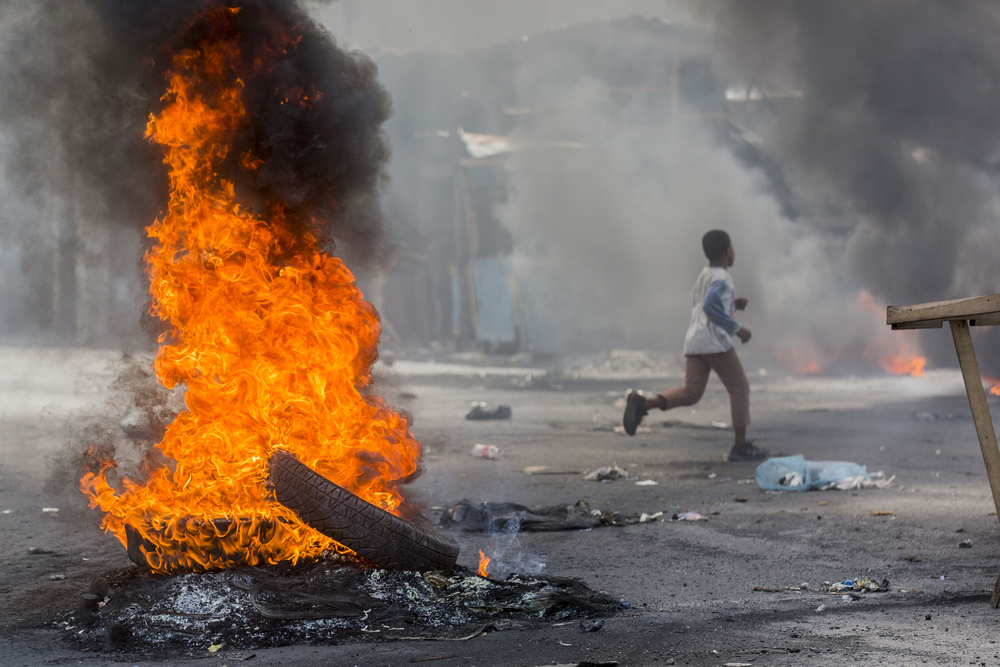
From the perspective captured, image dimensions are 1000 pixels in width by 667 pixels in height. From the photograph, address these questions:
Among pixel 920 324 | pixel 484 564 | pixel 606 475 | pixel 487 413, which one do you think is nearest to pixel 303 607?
pixel 484 564

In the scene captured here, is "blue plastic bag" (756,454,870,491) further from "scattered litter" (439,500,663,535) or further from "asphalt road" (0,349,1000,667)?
"scattered litter" (439,500,663,535)

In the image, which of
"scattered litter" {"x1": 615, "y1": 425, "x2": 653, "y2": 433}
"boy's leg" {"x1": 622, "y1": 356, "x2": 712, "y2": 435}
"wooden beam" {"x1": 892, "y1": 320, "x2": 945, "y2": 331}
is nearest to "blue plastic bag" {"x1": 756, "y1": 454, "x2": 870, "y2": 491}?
"boy's leg" {"x1": 622, "y1": 356, "x2": 712, "y2": 435}

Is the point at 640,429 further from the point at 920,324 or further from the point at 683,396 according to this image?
the point at 920,324

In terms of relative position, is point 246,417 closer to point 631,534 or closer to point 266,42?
point 266,42

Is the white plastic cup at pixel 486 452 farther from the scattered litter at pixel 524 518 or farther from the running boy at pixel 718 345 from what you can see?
the scattered litter at pixel 524 518

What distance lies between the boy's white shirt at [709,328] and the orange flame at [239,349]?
12.9 feet

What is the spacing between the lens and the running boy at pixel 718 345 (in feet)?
23.1

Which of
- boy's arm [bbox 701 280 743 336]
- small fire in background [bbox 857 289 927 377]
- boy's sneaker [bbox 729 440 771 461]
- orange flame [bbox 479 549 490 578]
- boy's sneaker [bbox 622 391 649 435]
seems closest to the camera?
orange flame [bbox 479 549 490 578]

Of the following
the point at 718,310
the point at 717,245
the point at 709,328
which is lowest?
the point at 709,328

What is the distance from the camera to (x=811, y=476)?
6.03m

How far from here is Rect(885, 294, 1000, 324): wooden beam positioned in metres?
2.75

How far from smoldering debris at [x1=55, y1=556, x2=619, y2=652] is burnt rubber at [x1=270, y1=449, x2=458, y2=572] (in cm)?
8

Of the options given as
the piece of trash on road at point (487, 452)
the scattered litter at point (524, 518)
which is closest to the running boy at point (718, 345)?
the piece of trash on road at point (487, 452)

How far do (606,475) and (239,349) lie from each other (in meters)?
3.66
